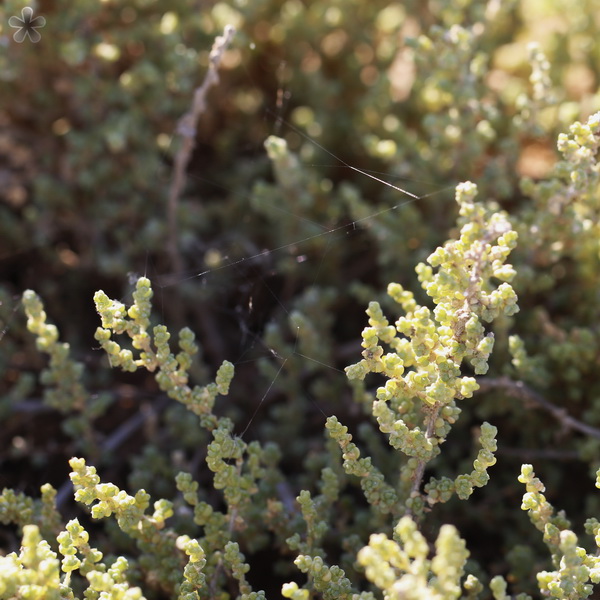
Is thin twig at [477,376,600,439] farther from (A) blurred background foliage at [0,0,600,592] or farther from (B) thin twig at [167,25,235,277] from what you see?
(B) thin twig at [167,25,235,277]

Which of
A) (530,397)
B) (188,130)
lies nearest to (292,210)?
(188,130)

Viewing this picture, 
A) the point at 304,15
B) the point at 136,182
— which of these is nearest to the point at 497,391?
the point at 136,182

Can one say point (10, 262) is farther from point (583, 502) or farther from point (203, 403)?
point (583, 502)

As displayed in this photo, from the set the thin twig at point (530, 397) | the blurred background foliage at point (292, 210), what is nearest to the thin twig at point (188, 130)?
the blurred background foliage at point (292, 210)

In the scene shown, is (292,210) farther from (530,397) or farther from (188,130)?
(530,397)

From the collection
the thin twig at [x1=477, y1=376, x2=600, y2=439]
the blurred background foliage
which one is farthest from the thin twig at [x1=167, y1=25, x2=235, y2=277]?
the thin twig at [x1=477, y1=376, x2=600, y2=439]
